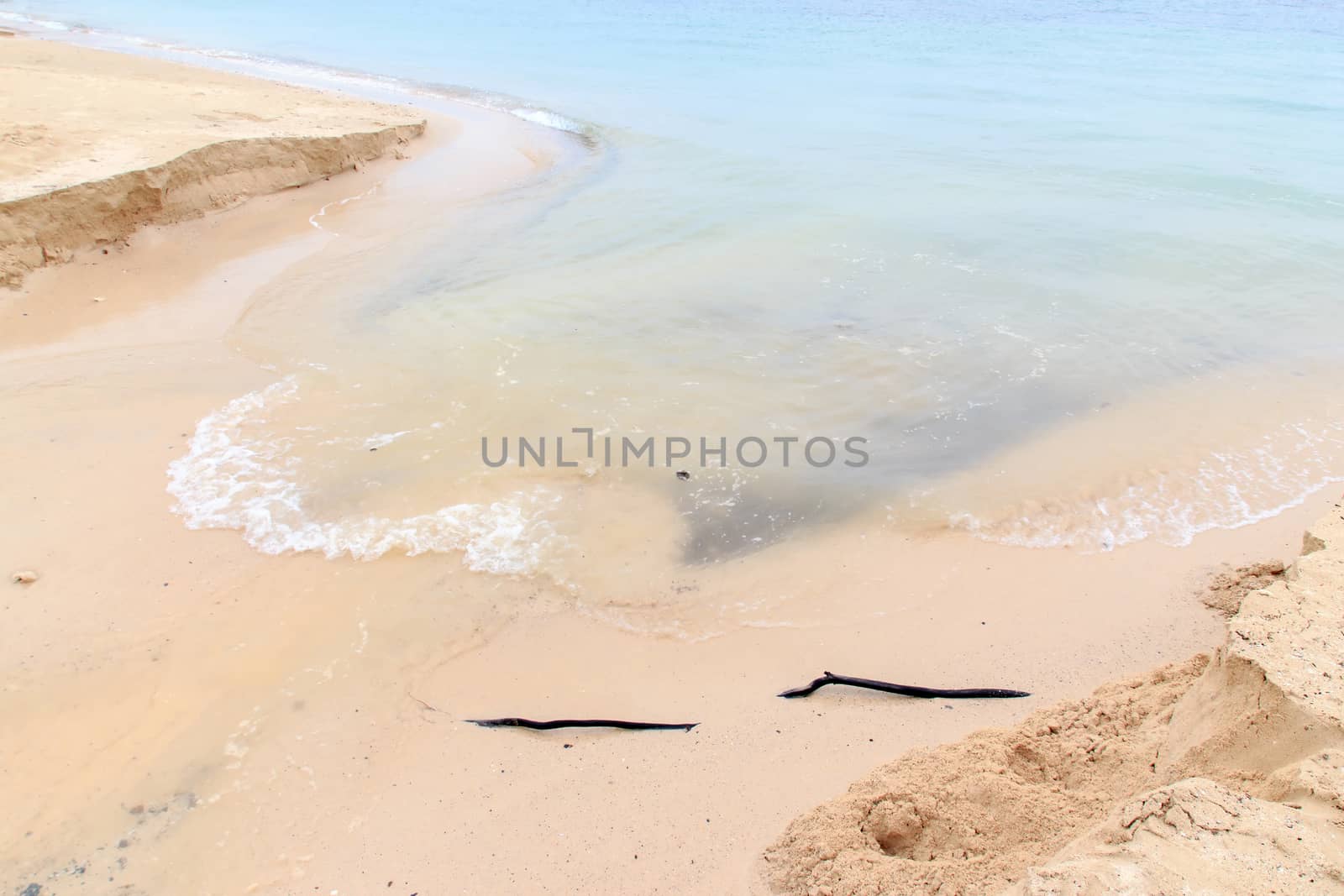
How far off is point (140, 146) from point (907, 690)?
985 centimetres

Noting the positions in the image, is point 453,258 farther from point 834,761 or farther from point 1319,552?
point 1319,552

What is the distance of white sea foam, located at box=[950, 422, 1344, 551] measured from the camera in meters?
4.62

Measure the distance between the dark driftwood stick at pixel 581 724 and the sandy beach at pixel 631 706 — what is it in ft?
0.13

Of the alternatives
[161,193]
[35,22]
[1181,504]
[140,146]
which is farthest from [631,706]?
[35,22]

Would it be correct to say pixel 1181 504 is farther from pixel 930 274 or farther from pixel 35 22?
pixel 35 22

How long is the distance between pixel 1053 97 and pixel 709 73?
7.82 meters

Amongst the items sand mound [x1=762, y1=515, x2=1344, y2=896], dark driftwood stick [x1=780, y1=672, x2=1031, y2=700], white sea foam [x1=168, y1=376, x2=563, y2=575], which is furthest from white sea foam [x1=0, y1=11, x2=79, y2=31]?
→ sand mound [x1=762, y1=515, x2=1344, y2=896]

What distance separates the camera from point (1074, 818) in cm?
255

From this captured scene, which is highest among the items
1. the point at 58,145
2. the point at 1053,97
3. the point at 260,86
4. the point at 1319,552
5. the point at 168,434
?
the point at 1053,97

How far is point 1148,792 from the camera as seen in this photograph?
2.30 metres

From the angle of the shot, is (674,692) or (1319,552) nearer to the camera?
(1319,552)

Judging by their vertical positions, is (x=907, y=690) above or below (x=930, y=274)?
below

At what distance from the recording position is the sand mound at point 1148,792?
1.94m

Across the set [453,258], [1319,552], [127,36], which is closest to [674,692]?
[1319,552]
